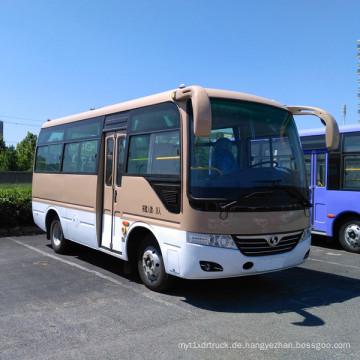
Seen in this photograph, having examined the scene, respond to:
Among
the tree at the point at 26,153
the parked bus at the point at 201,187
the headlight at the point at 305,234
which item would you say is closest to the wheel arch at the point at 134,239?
the parked bus at the point at 201,187

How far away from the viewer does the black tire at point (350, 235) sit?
32.6ft

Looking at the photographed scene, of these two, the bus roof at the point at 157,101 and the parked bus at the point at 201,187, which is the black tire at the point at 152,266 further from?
the bus roof at the point at 157,101

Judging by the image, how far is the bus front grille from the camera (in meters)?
5.35

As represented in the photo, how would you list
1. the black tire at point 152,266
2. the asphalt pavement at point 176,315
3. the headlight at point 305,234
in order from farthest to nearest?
the headlight at point 305,234
the black tire at point 152,266
the asphalt pavement at point 176,315

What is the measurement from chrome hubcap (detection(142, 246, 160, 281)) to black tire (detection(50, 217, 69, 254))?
3349mm

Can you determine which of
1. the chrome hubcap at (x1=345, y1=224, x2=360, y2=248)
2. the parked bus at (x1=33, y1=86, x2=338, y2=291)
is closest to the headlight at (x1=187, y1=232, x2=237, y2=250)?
the parked bus at (x1=33, y1=86, x2=338, y2=291)

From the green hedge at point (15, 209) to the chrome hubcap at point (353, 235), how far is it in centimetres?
889

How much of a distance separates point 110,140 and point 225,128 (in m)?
2.60

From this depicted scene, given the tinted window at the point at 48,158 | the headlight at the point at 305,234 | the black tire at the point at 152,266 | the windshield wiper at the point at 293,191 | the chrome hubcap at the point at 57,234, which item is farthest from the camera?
the tinted window at the point at 48,158

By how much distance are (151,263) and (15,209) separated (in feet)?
23.6

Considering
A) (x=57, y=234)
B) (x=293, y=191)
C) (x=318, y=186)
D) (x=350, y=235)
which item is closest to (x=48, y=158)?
(x=57, y=234)

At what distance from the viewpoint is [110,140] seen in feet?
24.3

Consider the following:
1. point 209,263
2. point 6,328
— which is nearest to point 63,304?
point 6,328

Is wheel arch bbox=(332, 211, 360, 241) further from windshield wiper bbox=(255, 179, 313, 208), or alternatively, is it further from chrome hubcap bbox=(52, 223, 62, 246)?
chrome hubcap bbox=(52, 223, 62, 246)
